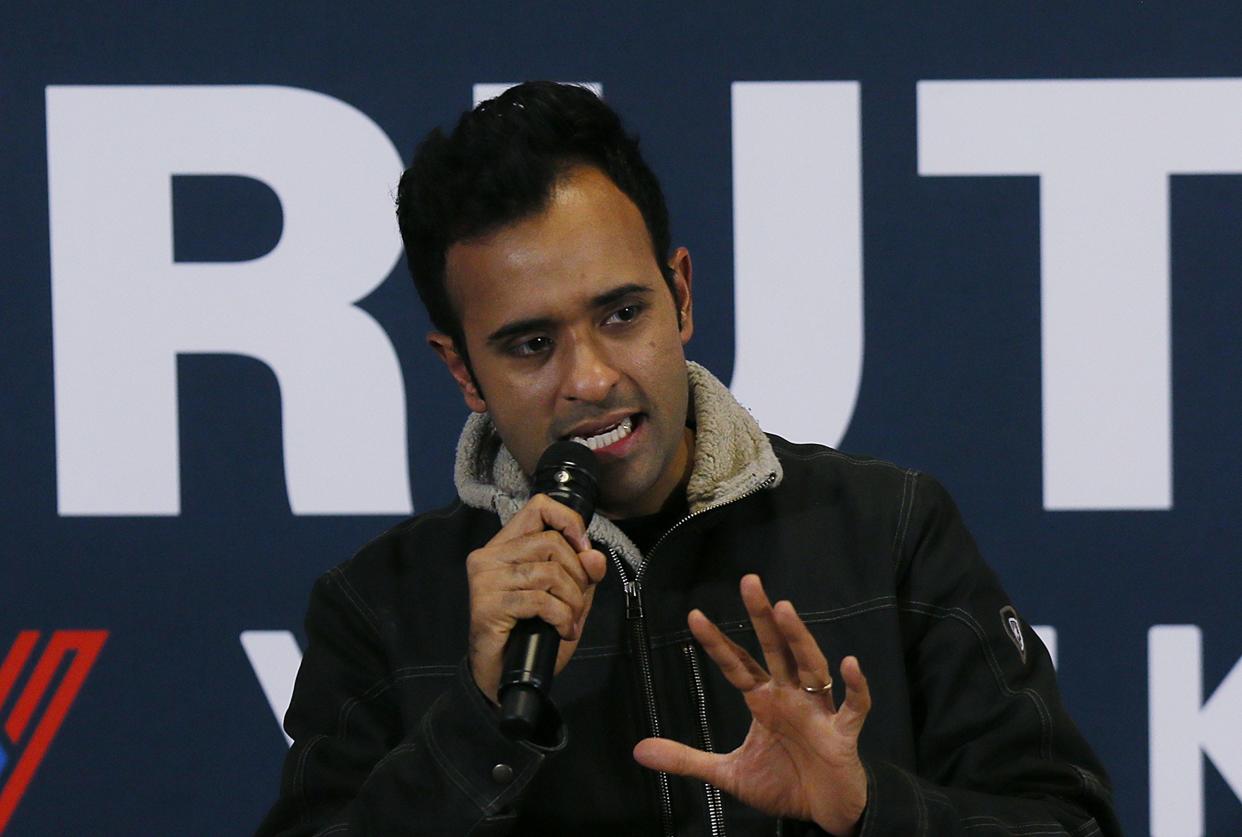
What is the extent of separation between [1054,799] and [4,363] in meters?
1.59

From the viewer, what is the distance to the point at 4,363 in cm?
220

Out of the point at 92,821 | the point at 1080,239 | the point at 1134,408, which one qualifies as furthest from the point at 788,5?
the point at 92,821

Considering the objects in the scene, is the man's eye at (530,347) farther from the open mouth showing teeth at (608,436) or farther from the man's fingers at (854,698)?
the man's fingers at (854,698)

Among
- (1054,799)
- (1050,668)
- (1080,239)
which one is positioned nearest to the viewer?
(1054,799)

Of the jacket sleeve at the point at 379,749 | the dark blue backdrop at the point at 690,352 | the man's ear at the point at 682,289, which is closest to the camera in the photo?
the jacket sleeve at the point at 379,749

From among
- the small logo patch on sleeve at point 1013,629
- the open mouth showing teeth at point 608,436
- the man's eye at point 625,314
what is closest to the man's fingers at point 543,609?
the open mouth showing teeth at point 608,436

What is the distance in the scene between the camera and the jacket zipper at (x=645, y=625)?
4.55ft

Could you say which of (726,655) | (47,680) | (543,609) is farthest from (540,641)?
(47,680)

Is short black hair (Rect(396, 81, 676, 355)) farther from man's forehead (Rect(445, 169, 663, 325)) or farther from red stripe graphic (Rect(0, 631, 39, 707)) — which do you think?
red stripe graphic (Rect(0, 631, 39, 707))

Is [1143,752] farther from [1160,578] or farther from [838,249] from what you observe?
[838,249]

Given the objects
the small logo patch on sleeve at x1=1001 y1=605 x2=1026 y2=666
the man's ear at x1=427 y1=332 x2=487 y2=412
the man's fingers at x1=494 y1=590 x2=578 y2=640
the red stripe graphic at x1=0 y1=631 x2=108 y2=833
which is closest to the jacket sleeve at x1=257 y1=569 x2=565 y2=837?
the man's fingers at x1=494 y1=590 x2=578 y2=640

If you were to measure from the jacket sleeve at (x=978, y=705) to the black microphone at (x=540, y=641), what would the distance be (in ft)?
0.96

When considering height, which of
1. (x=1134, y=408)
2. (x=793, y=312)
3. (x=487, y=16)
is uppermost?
(x=487, y=16)

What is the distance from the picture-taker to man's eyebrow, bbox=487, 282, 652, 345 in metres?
1.37
